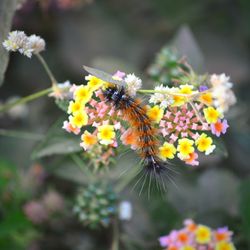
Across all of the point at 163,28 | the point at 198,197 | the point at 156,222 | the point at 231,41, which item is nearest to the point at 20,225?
the point at 156,222

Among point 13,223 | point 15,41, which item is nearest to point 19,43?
point 15,41

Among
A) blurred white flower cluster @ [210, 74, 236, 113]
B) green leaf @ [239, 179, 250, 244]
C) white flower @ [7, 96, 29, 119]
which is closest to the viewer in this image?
blurred white flower cluster @ [210, 74, 236, 113]

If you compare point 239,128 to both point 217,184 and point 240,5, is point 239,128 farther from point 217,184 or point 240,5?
point 240,5

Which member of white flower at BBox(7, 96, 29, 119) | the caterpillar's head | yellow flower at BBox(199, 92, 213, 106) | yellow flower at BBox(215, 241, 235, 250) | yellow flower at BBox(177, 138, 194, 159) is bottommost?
yellow flower at BBox(215, 241, 235, 250)

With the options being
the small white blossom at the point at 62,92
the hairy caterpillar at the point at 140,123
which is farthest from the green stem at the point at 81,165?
the hairy caterpillar at the point at 140,123

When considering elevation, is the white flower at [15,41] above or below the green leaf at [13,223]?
above

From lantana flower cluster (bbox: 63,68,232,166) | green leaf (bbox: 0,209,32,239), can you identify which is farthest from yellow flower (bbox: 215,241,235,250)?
green leaf (bbox: 0,209,32,239)

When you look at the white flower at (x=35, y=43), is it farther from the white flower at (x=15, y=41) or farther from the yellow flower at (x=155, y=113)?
the yellow flower at (x=155, y=113)

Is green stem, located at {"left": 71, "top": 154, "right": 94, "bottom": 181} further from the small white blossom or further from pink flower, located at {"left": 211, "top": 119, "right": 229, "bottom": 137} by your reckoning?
pink flower, located at {"left": 211, "top": 119, "right": 229, "bottom": 137}
